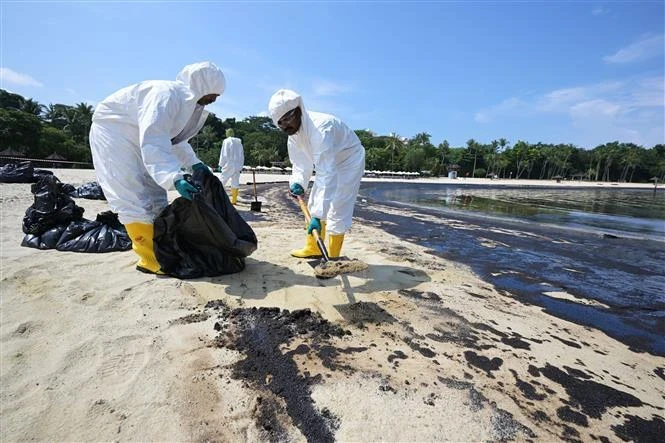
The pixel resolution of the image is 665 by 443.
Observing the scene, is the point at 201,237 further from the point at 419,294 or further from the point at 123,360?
the point at 419,294

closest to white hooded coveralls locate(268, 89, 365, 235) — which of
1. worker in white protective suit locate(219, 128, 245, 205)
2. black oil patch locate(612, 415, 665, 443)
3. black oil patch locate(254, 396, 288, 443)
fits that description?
black oil patch locate(254, 396, 288, 443)

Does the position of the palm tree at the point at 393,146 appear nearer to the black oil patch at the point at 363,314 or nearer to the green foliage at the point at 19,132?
the green foliage at the point at 19,132

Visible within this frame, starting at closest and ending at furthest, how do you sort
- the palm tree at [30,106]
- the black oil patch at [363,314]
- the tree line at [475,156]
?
the black oil patch at [363,314] < the palm tree at [30,106] < the tree line at [475,156]

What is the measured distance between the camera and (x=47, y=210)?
3561 mm

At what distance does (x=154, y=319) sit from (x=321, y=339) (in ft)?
3.61

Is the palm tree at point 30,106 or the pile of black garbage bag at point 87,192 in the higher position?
the palm tree at point 30,106

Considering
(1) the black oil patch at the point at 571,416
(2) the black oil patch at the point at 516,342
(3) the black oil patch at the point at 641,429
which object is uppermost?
(2) the black oil patch at the point at 516,342

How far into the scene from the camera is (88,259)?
3.23m

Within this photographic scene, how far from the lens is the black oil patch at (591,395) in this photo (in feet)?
5.23

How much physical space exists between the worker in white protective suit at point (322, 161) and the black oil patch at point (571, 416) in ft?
6.96

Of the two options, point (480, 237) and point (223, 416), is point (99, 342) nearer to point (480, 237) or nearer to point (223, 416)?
point (223, 416)

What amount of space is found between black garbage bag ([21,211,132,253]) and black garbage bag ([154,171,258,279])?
1.08 meters

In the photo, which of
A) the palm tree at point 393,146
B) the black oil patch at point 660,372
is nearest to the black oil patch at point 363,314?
the black oil patch at point 660,372

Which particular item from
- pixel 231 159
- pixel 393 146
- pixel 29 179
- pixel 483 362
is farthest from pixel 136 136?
pixel 393 146
